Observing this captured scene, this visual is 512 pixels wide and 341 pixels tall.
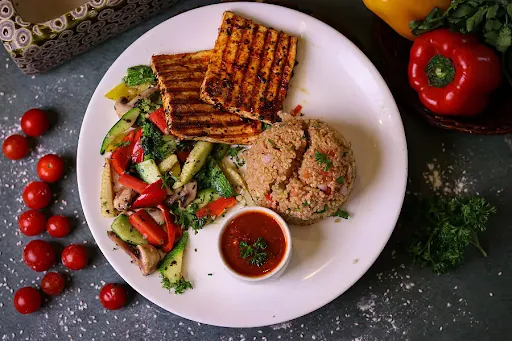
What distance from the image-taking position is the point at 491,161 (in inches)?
172

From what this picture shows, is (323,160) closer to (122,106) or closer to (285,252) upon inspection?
(285,252)

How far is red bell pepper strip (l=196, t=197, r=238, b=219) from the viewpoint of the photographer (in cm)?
403

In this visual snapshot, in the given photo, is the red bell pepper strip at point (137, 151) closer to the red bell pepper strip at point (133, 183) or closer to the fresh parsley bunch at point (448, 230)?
the red bell pepper strip at point (133, 183)

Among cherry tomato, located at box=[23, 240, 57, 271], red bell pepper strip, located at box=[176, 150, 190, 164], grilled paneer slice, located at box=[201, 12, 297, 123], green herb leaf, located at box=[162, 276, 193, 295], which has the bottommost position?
cherry tomato, located at box=[23, 240, 57, 271]

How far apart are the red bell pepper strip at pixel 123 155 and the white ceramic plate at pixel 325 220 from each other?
146 millimetres

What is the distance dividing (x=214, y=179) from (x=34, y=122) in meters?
1.58

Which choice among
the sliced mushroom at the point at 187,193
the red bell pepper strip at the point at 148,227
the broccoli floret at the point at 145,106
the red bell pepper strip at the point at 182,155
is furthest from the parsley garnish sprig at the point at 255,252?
the broccoli floret at the point at 145,106

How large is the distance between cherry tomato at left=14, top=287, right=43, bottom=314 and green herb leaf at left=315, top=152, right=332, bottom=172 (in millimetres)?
2479

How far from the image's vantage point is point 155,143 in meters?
4.05

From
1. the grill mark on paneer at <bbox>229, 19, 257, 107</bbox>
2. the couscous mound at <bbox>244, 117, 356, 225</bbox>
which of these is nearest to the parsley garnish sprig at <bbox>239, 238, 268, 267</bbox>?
the couscous mound at <bbox>244, 117, 356, 225</bbox>

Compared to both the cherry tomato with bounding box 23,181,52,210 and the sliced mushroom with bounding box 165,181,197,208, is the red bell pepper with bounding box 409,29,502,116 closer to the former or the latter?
the sliced mushroom with bounding box 165,181,197,208

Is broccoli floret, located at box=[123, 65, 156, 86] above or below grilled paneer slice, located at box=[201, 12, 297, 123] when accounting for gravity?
below

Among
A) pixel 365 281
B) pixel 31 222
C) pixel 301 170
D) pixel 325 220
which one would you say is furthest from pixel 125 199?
pixel 365 281

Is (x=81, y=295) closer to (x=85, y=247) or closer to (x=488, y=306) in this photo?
(x=85, y=247)
